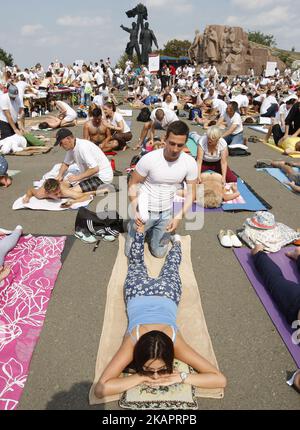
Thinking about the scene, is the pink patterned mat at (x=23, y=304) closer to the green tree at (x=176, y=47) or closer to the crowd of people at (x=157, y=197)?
the crowd of people at (x=157, y=197)

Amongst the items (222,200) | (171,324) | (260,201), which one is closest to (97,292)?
(171,324)

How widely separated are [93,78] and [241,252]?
16.8 m

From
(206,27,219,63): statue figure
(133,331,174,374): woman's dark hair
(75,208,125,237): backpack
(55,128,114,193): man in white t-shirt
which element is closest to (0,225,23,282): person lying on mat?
(75,208,125,237): backpack

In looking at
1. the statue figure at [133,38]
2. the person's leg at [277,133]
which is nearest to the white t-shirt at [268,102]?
the person's leg at [277,133]

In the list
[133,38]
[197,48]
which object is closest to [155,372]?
[133,38]

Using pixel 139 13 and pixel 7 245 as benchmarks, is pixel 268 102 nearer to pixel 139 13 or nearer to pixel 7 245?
pixel 7 245

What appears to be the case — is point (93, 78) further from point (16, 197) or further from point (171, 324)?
point (171, 324)

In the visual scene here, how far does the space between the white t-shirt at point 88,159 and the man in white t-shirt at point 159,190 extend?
180cm

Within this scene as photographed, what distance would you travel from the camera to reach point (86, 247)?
4.12m

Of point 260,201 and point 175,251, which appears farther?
point 260,201

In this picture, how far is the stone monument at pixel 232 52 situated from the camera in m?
34.5

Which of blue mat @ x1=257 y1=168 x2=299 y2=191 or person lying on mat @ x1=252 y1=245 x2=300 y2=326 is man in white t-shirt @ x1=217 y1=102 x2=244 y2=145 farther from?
person lying on mat @ x1=252 y1=245 x2=300 y2=326

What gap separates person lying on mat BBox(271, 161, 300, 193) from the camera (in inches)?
229

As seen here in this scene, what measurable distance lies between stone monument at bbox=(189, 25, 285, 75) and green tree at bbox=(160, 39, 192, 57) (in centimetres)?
2597
